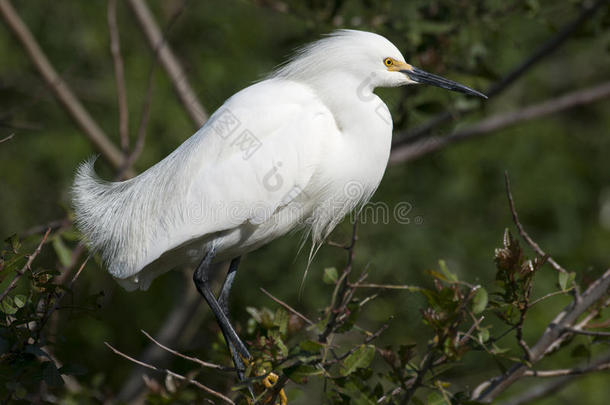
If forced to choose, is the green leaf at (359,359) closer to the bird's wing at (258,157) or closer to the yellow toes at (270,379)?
the yellow toes at (270,379)

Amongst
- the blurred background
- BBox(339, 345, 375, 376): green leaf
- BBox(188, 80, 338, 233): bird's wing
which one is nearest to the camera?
BBox(339, 345, 375, 376): green leaf

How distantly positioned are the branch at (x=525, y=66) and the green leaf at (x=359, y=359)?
212 centimetres

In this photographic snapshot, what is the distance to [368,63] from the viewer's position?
9.37ft

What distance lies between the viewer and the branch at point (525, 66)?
384 centimetres

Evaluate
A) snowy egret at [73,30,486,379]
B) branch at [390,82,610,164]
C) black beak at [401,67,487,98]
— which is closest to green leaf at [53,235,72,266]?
snowy egret at [73,30,486,379]

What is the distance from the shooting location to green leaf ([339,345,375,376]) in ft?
6.54

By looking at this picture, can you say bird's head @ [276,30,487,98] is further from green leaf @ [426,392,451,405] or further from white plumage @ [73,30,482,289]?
green leaf @ [426,392,451,405]

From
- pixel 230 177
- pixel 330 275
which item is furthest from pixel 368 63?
pixel 330 275

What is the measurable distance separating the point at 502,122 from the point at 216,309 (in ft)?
7.74

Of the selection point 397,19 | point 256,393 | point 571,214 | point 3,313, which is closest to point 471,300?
point 256,393

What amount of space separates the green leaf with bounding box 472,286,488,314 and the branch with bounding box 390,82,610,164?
233cm

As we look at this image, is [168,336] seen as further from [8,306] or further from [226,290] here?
[8,306]

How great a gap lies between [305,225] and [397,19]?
1.29 meters

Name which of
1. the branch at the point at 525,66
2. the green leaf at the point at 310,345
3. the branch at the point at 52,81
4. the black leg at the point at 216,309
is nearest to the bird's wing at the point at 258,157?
the black leg at the point at 216,309
